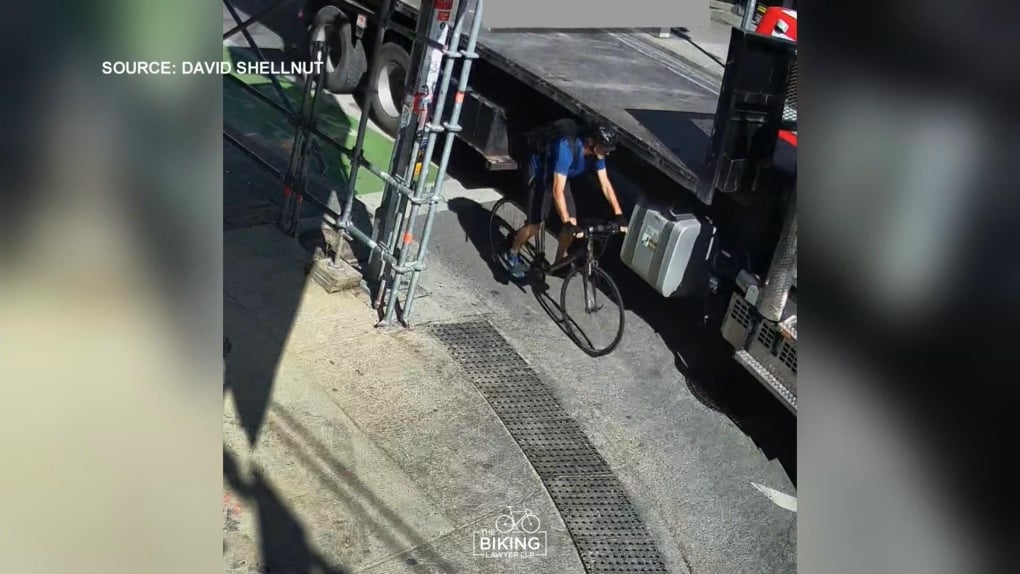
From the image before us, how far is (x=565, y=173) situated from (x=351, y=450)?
2.90 metres

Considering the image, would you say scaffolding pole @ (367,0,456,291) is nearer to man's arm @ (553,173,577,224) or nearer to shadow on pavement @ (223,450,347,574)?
man's arm @ (553,173,577,224)

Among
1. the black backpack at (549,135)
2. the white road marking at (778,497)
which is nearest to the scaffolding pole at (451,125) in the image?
the black backpack at (549,135)

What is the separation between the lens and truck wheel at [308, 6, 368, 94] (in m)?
11.7

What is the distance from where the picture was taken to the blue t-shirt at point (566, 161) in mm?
7668

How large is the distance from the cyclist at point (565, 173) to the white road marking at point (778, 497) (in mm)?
2406

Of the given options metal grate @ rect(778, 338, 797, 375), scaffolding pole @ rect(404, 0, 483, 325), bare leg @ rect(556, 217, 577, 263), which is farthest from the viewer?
bare leg @ rect(556, 217, 577, 263)

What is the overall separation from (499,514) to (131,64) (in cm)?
491

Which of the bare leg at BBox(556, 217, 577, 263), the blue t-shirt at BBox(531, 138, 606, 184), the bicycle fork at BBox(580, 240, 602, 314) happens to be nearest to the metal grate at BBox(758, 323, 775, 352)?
the bicycle fork at BBox(580, 240, 602, 314)

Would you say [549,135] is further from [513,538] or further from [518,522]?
[513,538]

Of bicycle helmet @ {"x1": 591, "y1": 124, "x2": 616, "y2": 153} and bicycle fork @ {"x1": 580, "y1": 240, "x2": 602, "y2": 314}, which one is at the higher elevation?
bicycle helmet @ {"x1": 591, "y1": 124, "x2": 616, "y2": 153}

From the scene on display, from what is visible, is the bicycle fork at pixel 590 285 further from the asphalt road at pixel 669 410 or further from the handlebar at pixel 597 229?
the asphalt road at pixel 669 410

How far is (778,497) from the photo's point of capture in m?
6.40

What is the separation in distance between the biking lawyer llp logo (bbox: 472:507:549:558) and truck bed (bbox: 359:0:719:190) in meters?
2.83

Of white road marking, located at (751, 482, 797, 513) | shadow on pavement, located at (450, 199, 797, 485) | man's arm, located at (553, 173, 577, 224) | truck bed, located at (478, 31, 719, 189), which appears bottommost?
white road marking, located at (751, 482, 797, 513)
